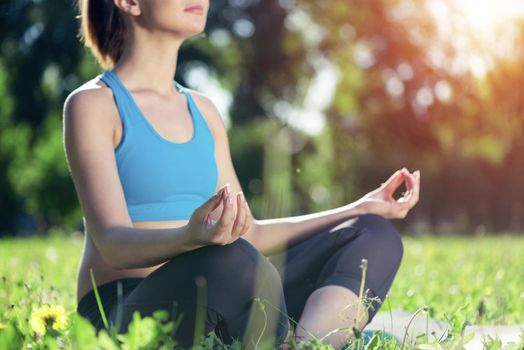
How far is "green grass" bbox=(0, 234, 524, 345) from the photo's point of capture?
295cm

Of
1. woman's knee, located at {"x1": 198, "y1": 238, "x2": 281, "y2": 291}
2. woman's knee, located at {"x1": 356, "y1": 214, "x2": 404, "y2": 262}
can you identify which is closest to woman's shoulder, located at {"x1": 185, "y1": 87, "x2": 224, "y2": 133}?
woman's knee, located at {"x1": 356, "y1": 214, "x2": 404, "y2": 262}

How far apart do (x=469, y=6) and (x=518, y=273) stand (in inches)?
549

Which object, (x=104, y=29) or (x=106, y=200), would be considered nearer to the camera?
(x=106, y=200)

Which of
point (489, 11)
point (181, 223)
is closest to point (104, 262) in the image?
point (181, 223)

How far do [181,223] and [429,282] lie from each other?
8.49ft

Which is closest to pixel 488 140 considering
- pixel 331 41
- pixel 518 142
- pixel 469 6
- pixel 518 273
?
pixel 518 142

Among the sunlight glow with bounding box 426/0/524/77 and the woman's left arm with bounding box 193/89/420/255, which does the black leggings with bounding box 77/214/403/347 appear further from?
the sunlight glow with bounding box 426/0/524/77

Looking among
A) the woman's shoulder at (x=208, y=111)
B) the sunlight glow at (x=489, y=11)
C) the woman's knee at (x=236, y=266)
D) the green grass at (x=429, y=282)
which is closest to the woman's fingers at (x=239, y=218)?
the woman's knee at (x=236, y=266)

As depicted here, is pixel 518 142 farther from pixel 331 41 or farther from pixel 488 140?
pixel 331 41

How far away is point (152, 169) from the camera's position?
2.47m

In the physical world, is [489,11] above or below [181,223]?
below

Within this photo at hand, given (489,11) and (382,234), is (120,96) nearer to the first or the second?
(382,234)

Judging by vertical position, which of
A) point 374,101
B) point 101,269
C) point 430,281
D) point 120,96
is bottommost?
point 374,101

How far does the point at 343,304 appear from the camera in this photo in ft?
7.70
